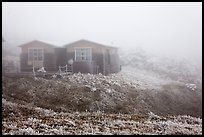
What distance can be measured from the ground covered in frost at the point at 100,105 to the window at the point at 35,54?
715 centimetres

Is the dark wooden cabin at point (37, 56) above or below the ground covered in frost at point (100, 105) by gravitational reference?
above

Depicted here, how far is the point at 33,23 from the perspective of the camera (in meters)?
78.1

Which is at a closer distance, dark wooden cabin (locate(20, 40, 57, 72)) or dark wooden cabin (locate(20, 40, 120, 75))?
dark wooden cabin (locate(20, 40, 120, 75))

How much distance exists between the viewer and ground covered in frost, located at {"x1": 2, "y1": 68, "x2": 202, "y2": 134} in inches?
762

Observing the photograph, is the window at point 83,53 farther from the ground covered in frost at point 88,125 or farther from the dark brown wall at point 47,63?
the ground covered in frost at point 88,125

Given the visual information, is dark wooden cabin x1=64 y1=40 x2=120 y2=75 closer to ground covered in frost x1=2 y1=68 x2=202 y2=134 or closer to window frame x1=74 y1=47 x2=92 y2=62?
window frame x1=74 y1=47 x2=92 y2=62

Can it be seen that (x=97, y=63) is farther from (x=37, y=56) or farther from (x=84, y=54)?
(x=37, y=56)

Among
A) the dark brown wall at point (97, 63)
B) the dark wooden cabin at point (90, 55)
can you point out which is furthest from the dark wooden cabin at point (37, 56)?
the dark brown wall at point (97, 63)

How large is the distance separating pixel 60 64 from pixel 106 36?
133 feet

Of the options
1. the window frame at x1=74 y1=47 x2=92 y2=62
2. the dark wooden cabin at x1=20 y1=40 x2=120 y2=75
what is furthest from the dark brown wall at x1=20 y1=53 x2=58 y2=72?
the window frame at x1=74 y1=47 x2=92 y2=62

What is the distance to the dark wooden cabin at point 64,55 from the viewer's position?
135ft

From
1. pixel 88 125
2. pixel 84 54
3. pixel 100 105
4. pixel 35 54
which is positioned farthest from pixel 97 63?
pixel 88 125

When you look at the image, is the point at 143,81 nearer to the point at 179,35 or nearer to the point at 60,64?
the point at 60,64

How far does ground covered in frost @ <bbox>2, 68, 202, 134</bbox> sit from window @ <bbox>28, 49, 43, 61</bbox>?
7152mm
